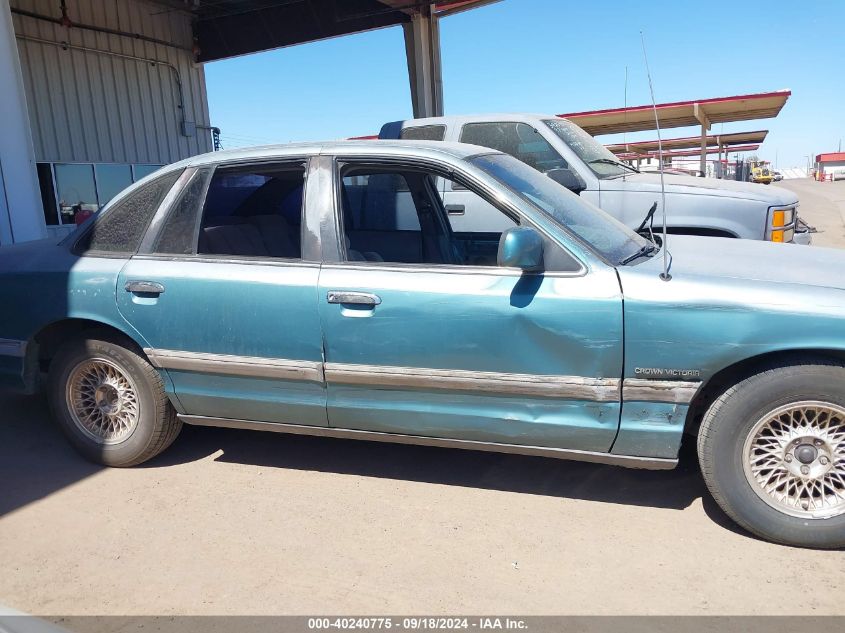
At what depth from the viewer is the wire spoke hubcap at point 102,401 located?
12.5ft

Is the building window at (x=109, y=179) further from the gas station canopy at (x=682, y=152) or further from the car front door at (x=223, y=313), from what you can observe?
the gas station canopy at (x=682, y=152)

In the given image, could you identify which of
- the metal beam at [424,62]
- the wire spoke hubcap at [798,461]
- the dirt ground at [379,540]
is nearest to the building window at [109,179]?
the metal beam at [424,62]

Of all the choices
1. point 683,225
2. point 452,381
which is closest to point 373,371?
point 452,381

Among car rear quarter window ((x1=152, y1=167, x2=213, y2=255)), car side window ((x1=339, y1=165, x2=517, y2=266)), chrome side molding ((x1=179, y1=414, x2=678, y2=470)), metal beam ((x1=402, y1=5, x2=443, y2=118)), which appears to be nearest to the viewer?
chrome side molding ((x1=179, y1=414, x2=678, y2=470))

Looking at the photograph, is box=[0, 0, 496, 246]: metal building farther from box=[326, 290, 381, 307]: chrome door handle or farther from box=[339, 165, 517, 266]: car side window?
box=[326, 290, 381, 307]: chrome door handle

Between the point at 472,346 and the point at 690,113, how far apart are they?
17796 mm

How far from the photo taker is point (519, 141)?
655 centimetres

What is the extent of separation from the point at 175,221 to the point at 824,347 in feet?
10.4

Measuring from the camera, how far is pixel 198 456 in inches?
160

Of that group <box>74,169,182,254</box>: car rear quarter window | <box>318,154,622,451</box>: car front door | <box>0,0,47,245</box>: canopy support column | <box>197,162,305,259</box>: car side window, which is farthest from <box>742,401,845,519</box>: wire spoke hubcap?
<box>0,0,47,245</box>: canopy support column

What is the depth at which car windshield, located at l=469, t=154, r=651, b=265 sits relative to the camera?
316 cm

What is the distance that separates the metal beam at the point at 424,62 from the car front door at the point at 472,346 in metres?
10.2

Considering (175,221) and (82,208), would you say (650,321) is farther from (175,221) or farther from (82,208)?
(82,208)

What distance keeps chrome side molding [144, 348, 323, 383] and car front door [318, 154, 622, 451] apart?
12 cm
